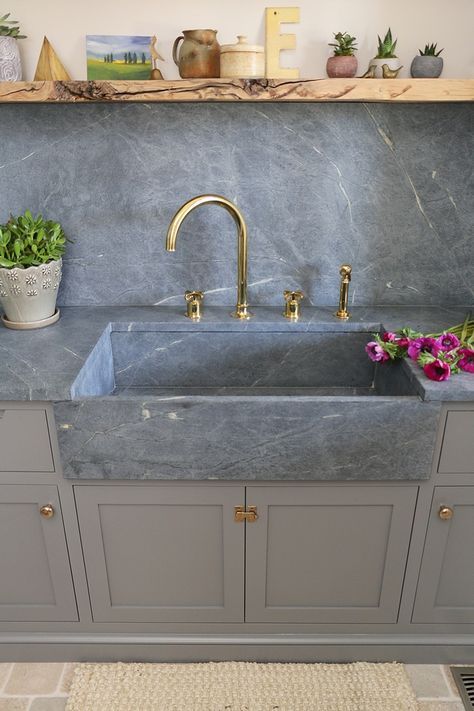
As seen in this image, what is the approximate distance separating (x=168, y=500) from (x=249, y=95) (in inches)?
41.5

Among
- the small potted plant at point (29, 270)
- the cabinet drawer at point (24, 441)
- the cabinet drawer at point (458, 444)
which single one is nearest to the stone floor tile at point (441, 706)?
the cabinet drawer at point (458, 444)

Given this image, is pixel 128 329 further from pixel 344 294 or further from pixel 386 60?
pixel 386 60

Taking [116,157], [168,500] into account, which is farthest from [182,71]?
[168,500]

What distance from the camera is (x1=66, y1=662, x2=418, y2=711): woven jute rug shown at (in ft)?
5.12

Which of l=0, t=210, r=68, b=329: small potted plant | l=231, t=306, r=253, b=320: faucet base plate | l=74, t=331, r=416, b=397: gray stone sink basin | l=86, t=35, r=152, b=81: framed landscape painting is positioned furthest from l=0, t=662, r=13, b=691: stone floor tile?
l=86, t=35, r=152, b=81: framed landscape painting

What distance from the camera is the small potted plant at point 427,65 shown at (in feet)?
5.10

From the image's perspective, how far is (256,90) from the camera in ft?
4.77

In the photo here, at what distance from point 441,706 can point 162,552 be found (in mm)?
873

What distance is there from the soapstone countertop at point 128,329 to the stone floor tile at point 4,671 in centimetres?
89

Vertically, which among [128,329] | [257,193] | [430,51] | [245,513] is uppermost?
[430,51]

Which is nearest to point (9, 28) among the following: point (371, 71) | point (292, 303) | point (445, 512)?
point (371, 71)

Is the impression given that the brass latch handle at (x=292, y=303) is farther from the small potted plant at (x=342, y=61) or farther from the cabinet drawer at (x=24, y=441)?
the cabinet drawer at (x=24, y=441)

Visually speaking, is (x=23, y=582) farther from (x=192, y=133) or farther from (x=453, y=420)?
(x=192, y=133)

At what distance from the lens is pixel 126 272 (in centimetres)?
188
